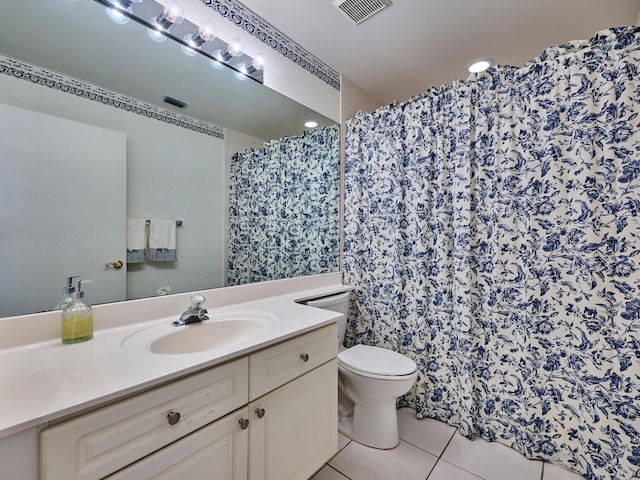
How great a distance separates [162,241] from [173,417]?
0.75 metres

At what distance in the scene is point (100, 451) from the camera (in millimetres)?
623

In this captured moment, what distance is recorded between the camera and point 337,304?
1.88m

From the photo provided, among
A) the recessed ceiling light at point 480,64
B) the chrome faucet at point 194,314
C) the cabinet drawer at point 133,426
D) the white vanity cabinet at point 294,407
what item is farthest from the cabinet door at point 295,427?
the recessed ceiling light at point 480,64

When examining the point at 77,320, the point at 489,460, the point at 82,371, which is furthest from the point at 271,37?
the point at 489,460

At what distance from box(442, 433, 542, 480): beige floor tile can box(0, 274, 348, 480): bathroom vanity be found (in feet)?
2.37

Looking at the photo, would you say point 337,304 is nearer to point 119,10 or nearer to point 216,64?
point 216,64

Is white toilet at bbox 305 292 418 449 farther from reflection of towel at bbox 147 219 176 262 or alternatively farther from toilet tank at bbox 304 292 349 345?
reflection of towel at bbox 147 219 176 262

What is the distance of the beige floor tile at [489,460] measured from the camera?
136 centimetres

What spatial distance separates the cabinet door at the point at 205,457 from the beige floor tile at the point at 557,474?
4.80 feet

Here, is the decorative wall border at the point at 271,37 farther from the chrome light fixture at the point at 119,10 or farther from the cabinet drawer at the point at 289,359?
the cabinet drawer at the point at 289,359

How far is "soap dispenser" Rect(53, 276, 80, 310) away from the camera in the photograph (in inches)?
36.4

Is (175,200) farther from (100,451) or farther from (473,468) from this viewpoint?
(473,468)

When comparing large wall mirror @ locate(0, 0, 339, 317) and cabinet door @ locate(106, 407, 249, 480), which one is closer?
cabinet door @ locate(106, 407, 249, 480)

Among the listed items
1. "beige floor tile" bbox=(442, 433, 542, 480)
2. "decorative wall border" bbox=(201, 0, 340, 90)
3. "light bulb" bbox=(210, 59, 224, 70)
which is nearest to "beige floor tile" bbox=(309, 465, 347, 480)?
"beige floor tile" bbox=(442, 433, 542, 480)
